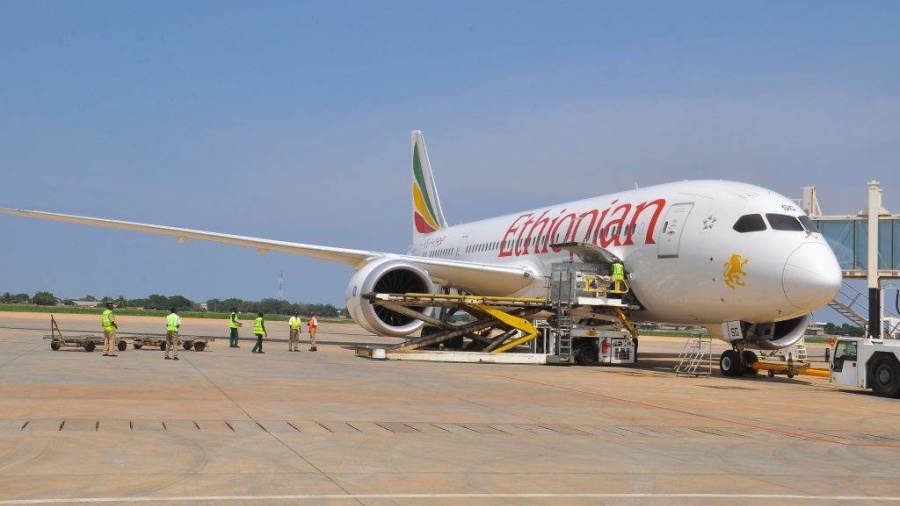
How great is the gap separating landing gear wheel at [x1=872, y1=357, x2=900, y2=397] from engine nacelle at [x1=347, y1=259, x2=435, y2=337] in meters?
11.1

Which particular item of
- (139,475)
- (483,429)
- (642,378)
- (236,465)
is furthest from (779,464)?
(642,378)

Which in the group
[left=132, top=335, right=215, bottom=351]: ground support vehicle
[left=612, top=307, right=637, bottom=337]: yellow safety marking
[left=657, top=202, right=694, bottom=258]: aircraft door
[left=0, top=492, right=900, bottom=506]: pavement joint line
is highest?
[left=657, top=202, right=694, bottom=258]: aircraft door

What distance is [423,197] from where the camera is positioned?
1564 inches

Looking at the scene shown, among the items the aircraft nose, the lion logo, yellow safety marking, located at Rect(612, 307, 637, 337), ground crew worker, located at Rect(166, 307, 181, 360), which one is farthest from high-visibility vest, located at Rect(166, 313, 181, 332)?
the aircraft nose

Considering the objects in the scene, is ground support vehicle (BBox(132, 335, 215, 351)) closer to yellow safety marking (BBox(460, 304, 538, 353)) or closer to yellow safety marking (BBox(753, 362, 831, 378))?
yellow safety marking (BBox(460, 304, 538, 353))

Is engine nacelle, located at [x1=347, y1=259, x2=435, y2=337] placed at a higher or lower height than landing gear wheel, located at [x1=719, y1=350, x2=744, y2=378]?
higher

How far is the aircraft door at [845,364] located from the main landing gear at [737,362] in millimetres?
2974

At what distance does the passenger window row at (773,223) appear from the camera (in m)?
19.7

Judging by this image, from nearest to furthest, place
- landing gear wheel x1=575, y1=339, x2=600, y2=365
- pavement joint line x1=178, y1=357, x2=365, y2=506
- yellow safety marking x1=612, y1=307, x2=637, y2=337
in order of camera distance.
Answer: pavement joint line x1=178, y1=357, x2=365, y2=506 → yellow safety marking x1=612, y1=307, x2=637, y2=337 → landing gear wheel x1=575, y1=339, x2=600, y2=365

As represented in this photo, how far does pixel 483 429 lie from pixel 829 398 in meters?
8.63

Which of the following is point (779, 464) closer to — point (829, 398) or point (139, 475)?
point (139, 475)

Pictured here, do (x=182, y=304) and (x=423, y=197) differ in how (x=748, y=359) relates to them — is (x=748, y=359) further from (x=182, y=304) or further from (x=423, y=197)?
(x=182, y=304)

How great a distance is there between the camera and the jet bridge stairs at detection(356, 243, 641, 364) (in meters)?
22.8

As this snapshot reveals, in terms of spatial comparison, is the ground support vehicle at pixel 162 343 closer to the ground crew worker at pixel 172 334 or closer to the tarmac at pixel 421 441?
the ground crew worker at pixel 172 334
